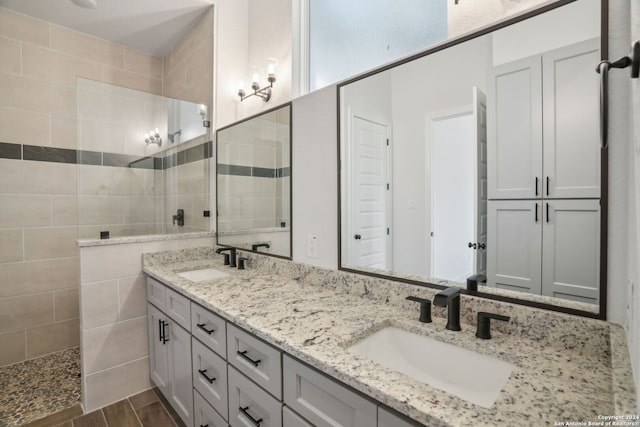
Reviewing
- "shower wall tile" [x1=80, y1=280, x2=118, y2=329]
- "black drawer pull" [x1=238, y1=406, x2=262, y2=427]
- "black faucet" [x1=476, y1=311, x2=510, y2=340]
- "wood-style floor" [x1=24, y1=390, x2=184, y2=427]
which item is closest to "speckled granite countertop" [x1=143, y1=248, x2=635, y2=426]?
"black faucet" [x1=476, y1=311, x2=510, y2=340]

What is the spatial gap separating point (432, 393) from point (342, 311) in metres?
0.59

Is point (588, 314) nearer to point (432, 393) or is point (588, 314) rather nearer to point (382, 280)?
point (432, 393)

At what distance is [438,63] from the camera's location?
48.6 inches

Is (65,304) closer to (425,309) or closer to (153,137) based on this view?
(153,137)

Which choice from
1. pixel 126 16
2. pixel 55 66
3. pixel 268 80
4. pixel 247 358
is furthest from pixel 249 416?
pixel 55 66

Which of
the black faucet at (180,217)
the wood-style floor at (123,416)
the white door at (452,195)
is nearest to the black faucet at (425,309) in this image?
the white door at (452,195)

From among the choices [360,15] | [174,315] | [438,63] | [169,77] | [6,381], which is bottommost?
[6,381]

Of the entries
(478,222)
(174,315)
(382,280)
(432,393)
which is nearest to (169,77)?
(174,315)

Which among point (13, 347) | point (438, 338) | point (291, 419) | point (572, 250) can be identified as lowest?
point (13, 347)

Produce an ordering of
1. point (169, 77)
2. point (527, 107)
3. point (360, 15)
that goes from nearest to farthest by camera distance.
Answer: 1. point (527, 107)
2. point (360, 15)
3. point (169, 77)

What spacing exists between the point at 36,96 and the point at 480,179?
3.28 meters

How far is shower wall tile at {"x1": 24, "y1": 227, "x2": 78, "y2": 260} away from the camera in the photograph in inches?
98.0

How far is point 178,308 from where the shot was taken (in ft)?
5.54

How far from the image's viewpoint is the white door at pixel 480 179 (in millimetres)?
1093
